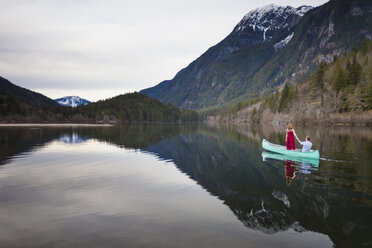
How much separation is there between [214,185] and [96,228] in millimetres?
10551

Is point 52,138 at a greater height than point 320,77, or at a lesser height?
lesser

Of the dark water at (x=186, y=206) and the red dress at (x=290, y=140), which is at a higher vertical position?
the red dress at (x=290, y=140)

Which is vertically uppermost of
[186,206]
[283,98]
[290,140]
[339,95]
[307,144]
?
[283,98]

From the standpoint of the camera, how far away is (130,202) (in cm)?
1593

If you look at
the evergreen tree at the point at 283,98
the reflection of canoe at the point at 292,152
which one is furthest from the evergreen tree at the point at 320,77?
the reflection of canoe at the point at 292,152

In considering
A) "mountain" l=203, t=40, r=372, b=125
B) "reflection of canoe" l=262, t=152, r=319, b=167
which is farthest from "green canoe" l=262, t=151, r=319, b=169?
"mountain" l=203, t=40, r=372, b=125

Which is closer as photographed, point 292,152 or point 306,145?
point 306,145

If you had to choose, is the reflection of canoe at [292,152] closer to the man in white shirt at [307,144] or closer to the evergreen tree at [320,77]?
the man in white shirt at [307,144]

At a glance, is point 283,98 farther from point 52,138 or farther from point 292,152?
point 292,152

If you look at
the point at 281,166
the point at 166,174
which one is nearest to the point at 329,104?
the point at 281,166

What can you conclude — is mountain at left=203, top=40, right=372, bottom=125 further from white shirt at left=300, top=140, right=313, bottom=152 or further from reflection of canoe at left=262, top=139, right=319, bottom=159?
white shirt at left=300, top=140, right=313, bottom=152

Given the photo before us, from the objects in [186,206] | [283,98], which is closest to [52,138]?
[186,206]

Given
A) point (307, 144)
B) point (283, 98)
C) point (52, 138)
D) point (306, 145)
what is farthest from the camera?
point (283, 98)

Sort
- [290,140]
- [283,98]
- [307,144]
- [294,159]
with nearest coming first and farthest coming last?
[307,144] → [294,159] → [290,140] → [283,98]
